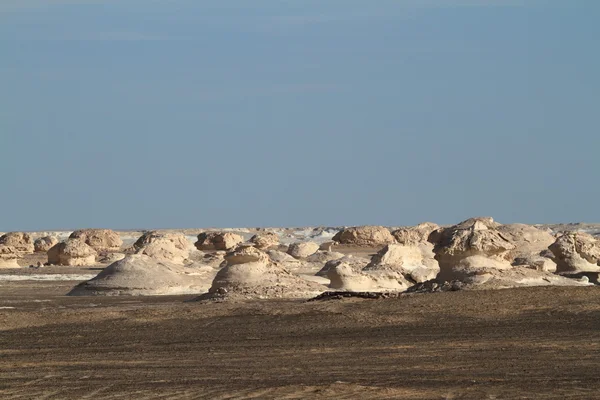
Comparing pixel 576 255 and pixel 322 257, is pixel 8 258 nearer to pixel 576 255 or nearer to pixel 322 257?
pixel 322 257

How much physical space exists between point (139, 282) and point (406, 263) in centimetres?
671

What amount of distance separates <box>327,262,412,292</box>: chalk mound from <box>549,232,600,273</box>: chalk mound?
3.22 m

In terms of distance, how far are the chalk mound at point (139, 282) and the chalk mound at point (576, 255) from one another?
752 cm

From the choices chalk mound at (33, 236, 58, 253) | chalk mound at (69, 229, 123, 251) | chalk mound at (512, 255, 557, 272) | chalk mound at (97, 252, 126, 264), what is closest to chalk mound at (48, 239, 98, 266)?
chalk mound at (97, 252, 126, 264)

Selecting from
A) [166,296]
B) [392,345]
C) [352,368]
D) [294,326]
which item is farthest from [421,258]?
[352,368]

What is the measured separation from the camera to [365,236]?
179ft

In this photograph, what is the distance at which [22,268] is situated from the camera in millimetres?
39312

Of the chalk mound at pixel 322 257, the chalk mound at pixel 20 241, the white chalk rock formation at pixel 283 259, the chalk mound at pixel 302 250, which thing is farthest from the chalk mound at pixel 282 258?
the chalk mound at pixel 20 241

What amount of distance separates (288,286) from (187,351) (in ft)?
28.2

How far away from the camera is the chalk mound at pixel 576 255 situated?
25.7 m

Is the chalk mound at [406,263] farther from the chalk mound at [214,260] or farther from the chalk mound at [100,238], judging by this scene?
the chalk mound at [100,238]

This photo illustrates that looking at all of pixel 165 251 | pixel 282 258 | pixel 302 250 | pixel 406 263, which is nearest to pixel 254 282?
pixel 406 263

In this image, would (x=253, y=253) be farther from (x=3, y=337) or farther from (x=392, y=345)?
(x=392, y=345)

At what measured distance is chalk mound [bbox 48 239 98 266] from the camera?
40.7 meters
